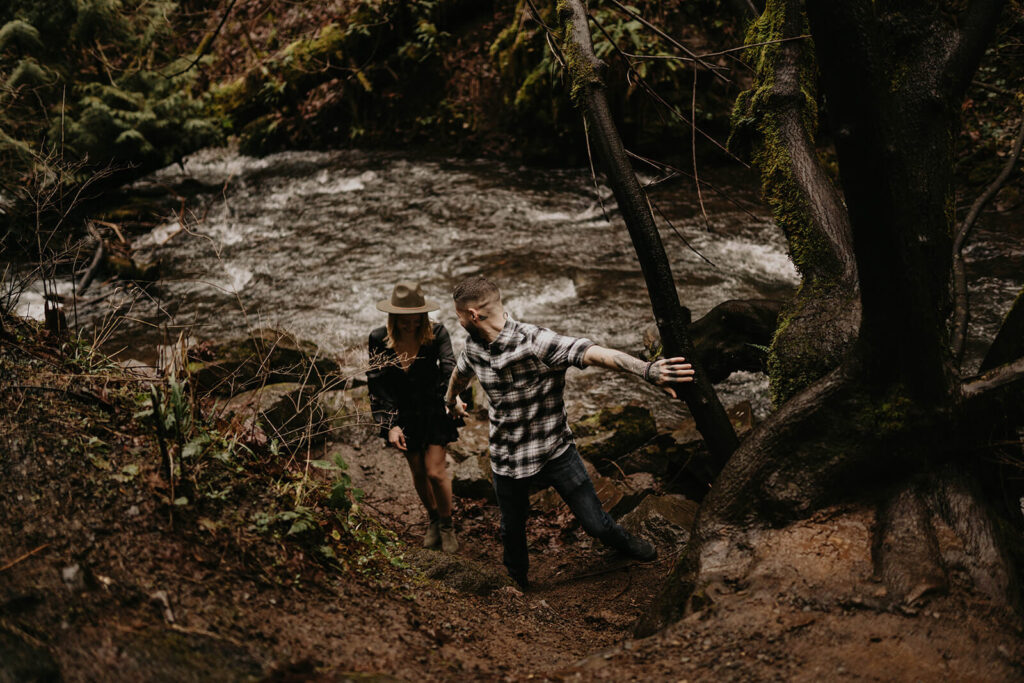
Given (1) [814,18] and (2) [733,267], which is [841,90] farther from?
(2) [733,267]

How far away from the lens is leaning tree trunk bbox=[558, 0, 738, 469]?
3662 millimetres

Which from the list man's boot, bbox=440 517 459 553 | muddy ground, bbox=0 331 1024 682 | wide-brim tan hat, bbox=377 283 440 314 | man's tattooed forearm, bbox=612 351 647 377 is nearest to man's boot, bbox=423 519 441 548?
man's boot, bbox=440 517 459 553

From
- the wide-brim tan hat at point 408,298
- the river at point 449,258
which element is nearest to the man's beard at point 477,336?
the wide-brim tan hat at point 408,298

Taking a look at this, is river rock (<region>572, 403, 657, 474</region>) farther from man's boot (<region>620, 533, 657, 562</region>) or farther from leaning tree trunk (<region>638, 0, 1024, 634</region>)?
leaning tree trunk (<region>638, 0, 1024, 634</region>)

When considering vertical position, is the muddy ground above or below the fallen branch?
below

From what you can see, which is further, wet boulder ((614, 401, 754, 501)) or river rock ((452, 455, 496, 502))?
river rock ((452, 455, 496, 502))

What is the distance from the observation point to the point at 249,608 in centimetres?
273

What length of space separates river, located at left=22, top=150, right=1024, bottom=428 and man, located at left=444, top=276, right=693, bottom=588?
2.97 meters

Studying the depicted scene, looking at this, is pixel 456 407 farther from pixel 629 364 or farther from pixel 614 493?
pixel 614 493

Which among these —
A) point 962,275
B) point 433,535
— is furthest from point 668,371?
point 433,535

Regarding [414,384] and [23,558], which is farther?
[414,384]

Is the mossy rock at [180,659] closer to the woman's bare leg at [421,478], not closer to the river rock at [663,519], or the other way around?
the woman's bare leg at [421,478]

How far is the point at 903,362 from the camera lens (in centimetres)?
300

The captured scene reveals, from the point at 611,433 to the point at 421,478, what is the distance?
204cm
